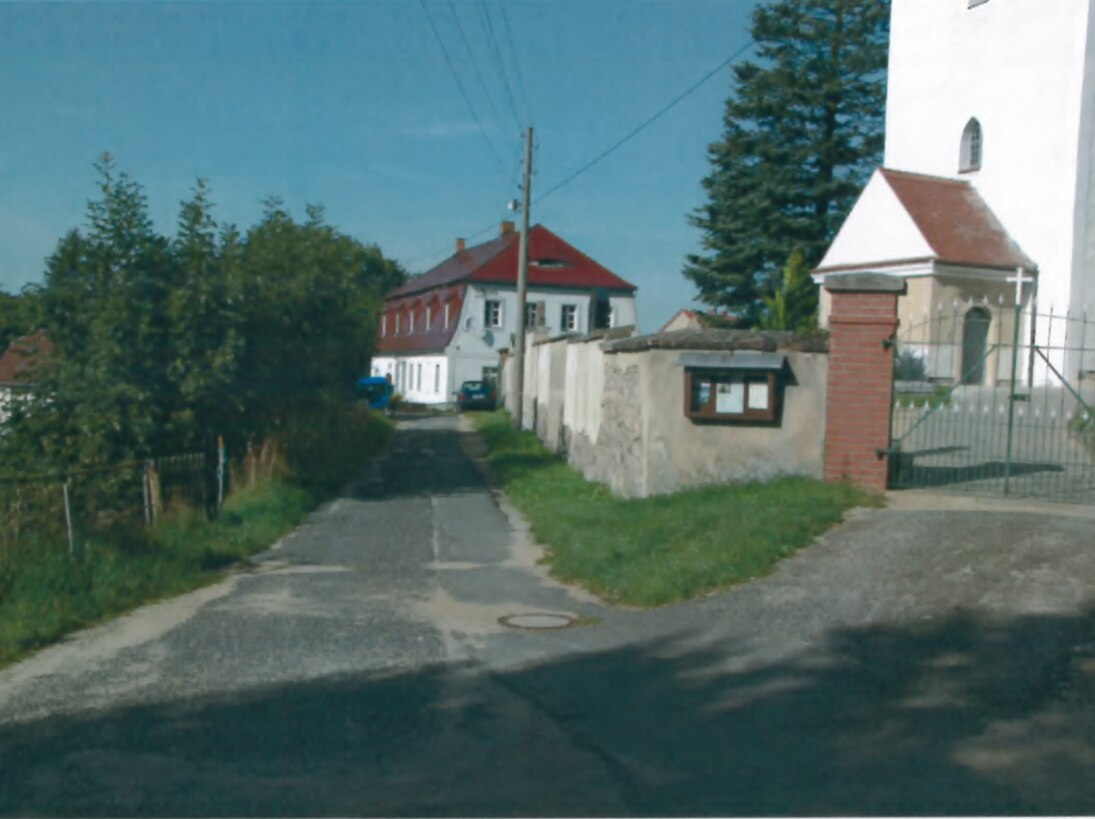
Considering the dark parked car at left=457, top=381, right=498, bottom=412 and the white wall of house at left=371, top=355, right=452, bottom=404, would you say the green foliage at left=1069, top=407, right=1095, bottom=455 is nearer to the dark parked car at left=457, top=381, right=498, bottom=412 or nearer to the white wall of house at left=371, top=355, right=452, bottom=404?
the dark parked car at left=457, top=381, right=498, bottom=412

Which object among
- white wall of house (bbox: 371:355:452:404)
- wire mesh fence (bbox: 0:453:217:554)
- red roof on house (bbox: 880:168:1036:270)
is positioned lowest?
wire mesh fence (bbox: 0:453:217:554)

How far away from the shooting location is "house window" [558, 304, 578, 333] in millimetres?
59062

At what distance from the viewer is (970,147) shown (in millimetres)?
30609

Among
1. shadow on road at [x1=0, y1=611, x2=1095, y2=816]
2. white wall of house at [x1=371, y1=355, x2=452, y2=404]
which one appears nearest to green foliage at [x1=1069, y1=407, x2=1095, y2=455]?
shadow on road at [x1=0, y1=611, x2=1095, y2=816]

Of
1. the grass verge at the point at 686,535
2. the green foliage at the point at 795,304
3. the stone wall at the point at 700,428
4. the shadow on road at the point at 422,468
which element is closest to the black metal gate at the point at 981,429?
the stone wall at the point at 700,428

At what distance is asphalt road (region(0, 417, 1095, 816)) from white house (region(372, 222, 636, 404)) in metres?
42.5

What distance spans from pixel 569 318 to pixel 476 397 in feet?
38.9

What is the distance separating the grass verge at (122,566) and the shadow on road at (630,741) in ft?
8.53

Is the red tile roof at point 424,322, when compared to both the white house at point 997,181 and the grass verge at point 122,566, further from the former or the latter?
the grass verge at point 122,566

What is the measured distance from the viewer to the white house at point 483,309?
184ft

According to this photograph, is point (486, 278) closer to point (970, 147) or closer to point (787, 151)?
point (787, 151)

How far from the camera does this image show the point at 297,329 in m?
16.9

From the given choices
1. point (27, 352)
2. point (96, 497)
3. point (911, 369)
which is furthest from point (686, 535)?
point (27, 352)

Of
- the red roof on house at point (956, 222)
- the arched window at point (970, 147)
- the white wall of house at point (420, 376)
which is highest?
the arched window at point (970, 147)
